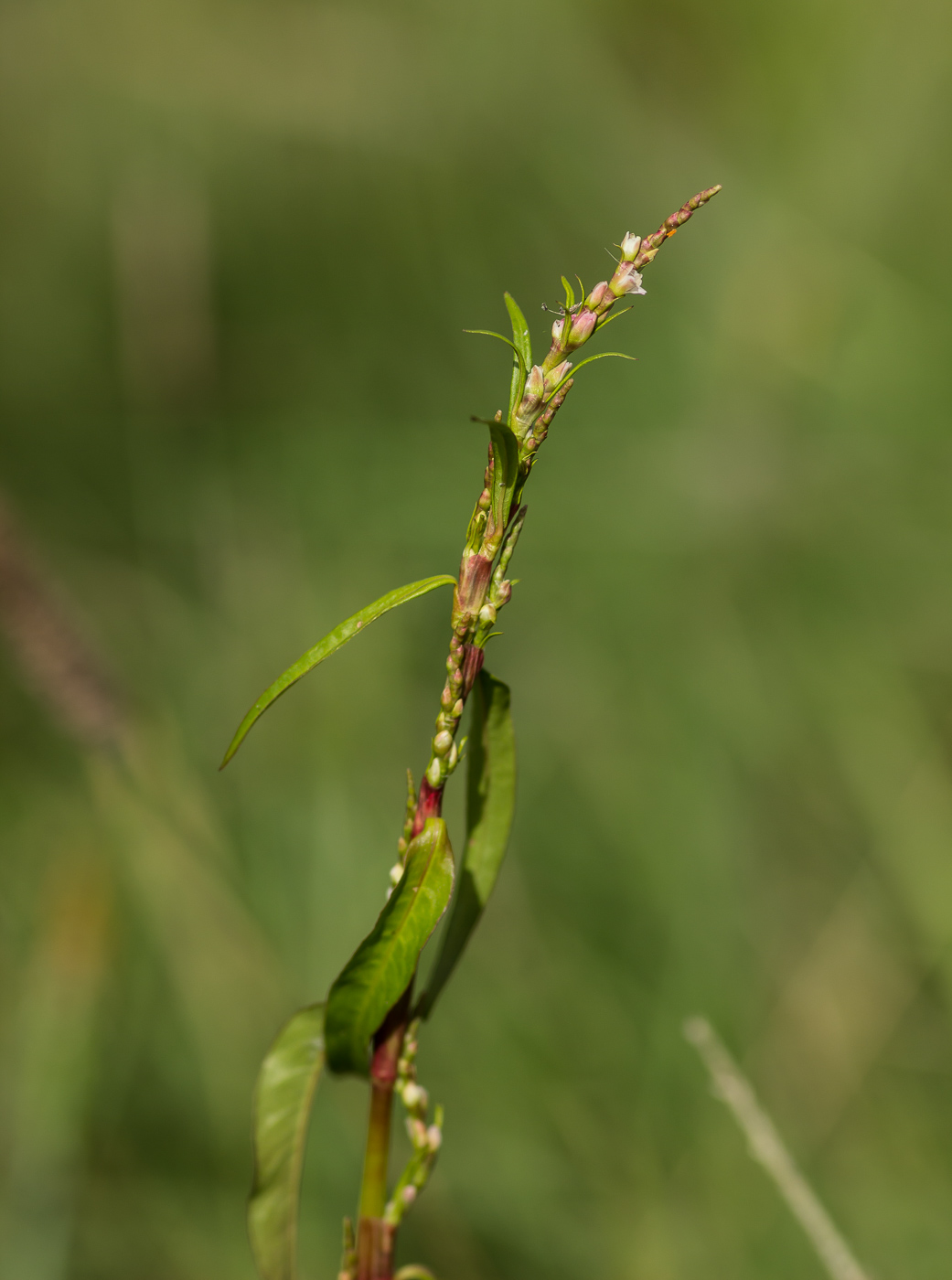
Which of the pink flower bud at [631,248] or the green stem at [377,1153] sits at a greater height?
the pink flower bud at [631,248]

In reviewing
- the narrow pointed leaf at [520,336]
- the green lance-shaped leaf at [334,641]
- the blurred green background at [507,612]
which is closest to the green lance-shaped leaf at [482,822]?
the green lance-shaped leaf at [334,641]

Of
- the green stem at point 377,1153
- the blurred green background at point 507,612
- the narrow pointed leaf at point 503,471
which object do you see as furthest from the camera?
the blurred green background at point 507,612

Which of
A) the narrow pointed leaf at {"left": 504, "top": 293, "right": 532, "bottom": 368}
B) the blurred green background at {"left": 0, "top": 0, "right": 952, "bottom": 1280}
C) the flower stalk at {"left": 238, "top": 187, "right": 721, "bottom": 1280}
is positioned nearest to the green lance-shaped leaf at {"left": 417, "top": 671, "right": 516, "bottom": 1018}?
the flower stalk at {"left": 238, "top": 187, "right": 721, "bottom": 1280}

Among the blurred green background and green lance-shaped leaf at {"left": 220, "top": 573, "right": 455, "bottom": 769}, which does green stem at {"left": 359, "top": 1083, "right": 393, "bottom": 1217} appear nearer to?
green lance-shaped leaf at {"left": 220, "top": 573, "right": 455, "bottom": 769}

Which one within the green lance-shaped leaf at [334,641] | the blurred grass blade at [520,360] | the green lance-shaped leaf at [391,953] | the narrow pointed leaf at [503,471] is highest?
the blurred grass blade at [520,360]

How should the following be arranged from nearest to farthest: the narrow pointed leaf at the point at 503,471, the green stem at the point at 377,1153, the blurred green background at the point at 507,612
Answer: the narrow pointed leaf at the point at 503,471 < the green stem at the point at 377,1153 < the blurred green background at the point at 507,612

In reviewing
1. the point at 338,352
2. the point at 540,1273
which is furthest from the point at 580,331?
the point at 338,352

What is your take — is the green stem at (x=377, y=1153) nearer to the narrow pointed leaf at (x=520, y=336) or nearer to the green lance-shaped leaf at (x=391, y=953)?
the green lance-shaped leaf at (x=391, y=953)

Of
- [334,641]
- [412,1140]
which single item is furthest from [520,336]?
[412,1140]
